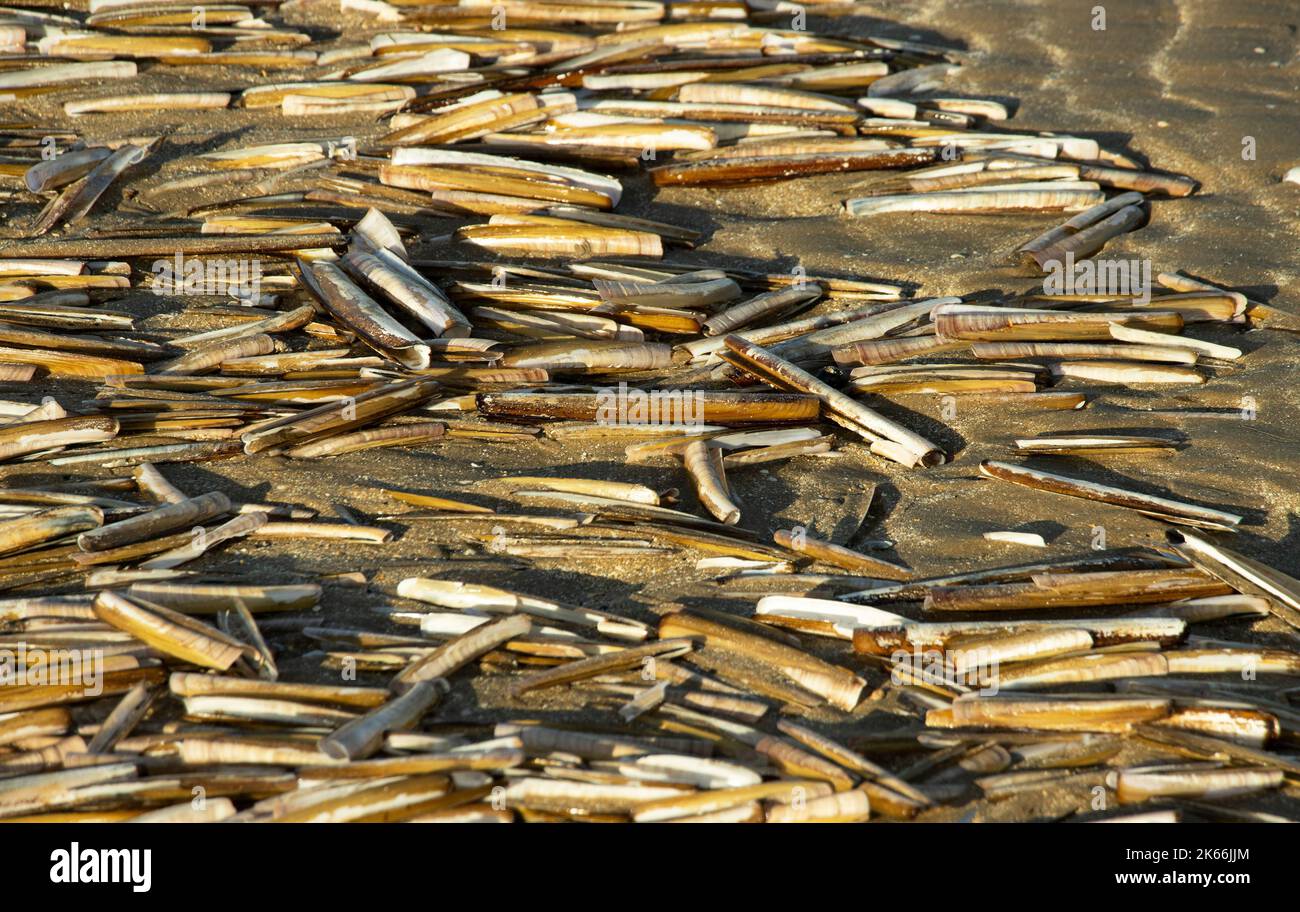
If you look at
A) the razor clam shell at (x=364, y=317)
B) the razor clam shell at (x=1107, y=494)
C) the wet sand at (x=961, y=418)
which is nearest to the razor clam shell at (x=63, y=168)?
the wet sand at (x=961, y=418)

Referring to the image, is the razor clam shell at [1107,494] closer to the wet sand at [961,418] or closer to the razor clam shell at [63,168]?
the wet sand at [961,418]

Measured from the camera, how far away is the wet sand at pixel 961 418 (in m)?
3.41

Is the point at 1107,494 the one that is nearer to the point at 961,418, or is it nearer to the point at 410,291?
the point at 961,418

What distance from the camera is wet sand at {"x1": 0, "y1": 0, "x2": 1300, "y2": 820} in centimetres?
341

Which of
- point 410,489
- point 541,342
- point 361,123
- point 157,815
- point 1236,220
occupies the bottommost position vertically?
point 157,815

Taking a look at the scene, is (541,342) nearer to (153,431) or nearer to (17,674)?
(153,431)

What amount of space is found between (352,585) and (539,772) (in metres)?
0.92

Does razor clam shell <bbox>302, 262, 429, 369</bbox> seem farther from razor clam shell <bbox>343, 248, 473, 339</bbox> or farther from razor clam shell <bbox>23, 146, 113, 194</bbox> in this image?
razor clam shell <bbox>23, 146, 113, 194</bbox>

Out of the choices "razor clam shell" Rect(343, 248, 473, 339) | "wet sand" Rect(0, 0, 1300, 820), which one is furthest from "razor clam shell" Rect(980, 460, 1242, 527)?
"razor clam shell" Rect(343, 248, 473, 339)

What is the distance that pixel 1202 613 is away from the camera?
10.6 ft

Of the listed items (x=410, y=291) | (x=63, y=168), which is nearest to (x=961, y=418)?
(x=410, y=291)

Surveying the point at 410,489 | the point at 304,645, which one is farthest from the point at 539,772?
the point at 410,489

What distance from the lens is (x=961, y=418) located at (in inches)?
163

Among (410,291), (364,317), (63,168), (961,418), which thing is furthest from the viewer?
(63,168)
